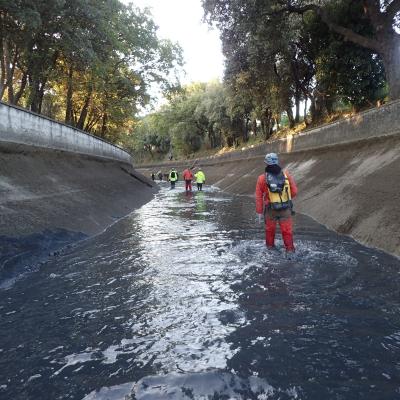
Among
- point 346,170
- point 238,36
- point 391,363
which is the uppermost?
point 238,36

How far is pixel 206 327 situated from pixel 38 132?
1297cm

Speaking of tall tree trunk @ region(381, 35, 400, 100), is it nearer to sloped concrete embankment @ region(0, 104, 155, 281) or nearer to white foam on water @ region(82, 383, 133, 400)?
sloped concrete embankment @ region(0, 104, 155, 281)

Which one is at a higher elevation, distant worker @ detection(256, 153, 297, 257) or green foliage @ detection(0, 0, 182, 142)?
green foliage @ detection(0, 0, 182, 142)

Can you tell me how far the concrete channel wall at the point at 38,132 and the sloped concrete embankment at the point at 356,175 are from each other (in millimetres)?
10469

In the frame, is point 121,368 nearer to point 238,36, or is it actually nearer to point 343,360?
point 343,360

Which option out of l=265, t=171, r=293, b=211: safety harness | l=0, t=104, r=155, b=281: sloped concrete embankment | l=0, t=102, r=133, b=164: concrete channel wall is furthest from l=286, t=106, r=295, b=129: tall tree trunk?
l=265, t=171, r=293, b=211: safety harness

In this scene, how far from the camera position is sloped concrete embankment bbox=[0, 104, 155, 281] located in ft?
27.8

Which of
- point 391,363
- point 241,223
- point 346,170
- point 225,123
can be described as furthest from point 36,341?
point 225,123

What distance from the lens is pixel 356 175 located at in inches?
517

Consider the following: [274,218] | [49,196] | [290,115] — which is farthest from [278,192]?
[290,115]

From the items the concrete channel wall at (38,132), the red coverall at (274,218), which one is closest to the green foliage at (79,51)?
the concrete channel wall at (38,132)

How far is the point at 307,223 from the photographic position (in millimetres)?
12516

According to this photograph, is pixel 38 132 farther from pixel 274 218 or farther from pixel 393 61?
pixel 393 61

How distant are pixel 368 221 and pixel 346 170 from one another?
5317 mm
